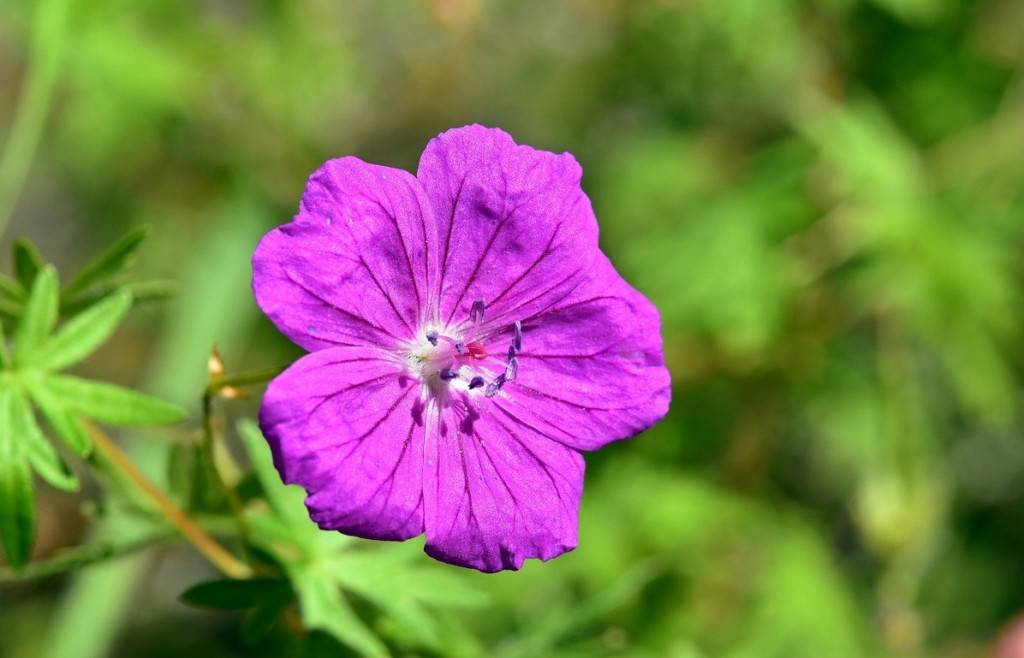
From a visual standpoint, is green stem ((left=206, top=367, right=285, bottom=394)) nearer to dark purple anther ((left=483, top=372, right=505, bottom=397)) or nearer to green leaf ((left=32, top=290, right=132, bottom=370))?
green leaf ((left=32, top=290, right=132, bottom=370))

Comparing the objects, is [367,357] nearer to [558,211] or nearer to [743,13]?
Result: [558,211]

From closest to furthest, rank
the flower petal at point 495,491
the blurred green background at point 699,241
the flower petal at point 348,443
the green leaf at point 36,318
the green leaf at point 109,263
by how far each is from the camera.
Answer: the flower petal at point 348,443, the flower petal at point 495,491, the green leaf at point 36,318, the green leaf at point 109,263, the blurred green background at point 699,241

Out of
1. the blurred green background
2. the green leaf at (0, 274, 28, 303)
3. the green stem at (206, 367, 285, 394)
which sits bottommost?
the green stem at (206, 367, 285, 394)

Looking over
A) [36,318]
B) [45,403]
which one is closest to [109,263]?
[36,318]

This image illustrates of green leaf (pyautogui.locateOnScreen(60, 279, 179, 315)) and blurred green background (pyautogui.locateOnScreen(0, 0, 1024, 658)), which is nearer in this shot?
green leaf (pyautogui.locateOnScreen(60, 279, 179, 315))

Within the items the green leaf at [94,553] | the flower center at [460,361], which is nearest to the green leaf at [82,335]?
the green leaf at [94,553]

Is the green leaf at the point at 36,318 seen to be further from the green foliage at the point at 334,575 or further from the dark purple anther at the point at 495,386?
the dark purple anther at the point at 495,386

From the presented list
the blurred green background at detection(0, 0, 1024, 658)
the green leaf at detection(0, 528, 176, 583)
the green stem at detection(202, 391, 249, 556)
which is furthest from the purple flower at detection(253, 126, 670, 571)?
the blurred green background at detection(0, 0, 1024, 658)

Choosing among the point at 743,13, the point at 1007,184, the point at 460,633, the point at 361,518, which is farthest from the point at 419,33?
the point at 361,518
